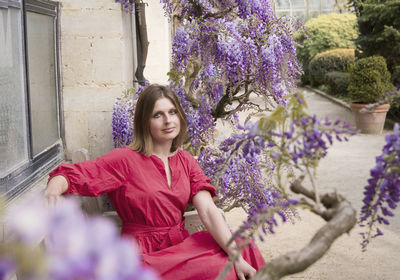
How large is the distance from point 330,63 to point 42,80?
13974 millimetres

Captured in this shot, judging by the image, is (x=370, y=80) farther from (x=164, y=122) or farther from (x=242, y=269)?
(x=242, y=269)

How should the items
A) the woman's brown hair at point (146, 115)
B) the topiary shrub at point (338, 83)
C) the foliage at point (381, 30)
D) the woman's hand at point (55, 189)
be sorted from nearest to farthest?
the woman's hand at point (55, 189) < the woman's brown hair at point (146, 115) < the foliage at point (381, 30) < the topiary shrub at point (338, 83)

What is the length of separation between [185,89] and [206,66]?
389mm

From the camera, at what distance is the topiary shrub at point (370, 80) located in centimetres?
914

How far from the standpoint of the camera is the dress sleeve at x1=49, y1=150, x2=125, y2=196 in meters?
2.13

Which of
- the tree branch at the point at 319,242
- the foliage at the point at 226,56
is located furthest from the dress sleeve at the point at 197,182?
the tree branch at the point at 319,242

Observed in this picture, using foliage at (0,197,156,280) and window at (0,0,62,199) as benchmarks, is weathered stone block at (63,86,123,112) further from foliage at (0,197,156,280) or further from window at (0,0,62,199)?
foliage at (0,197,156,280)

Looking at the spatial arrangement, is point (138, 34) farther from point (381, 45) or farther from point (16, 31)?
point (381, 45)

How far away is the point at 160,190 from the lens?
2.37 metres

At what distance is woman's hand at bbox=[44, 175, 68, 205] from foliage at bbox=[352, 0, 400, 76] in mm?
8700

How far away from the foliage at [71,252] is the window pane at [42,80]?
2.54 metres

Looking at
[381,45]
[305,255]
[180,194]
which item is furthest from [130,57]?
[381,45]

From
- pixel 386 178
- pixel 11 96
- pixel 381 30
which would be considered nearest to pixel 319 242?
pixel 386 178

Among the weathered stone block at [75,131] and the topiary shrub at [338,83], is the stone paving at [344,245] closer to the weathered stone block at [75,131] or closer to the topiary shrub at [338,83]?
the weathered stone block at [75,131]
